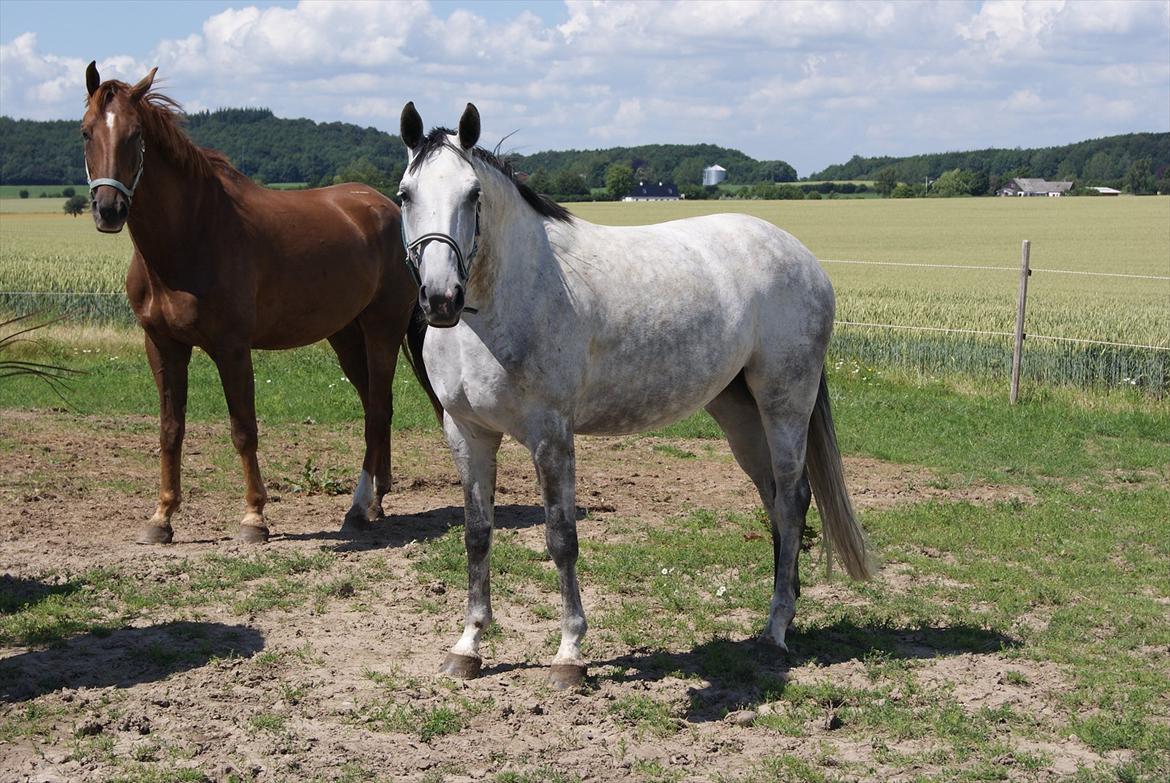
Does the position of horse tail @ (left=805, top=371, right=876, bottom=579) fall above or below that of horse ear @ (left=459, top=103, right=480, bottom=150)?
below

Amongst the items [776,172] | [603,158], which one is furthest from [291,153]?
[776,172]

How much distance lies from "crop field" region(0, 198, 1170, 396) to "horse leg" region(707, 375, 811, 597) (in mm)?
8108

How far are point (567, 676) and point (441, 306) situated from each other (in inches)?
66.9

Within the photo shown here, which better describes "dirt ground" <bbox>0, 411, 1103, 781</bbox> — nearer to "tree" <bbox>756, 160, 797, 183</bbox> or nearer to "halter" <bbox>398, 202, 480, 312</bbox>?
"halter" <bbox>398, 202, 480, 312</bbox>

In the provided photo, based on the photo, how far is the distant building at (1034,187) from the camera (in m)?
71.1

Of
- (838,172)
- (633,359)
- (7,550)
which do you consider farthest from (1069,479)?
(838,172)

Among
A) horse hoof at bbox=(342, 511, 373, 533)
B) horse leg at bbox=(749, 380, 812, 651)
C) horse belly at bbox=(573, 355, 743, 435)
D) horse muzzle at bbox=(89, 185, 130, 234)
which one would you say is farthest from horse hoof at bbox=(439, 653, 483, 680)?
horse muzzle at bbox=(89, 185, 130, 234)

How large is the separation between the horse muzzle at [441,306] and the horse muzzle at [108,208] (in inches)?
116

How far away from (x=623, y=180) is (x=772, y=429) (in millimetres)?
38679

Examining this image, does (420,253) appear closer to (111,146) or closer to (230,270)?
(111,146)

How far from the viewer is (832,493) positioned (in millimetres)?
5633

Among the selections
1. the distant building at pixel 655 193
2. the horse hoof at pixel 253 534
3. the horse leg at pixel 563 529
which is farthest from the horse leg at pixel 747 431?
the distant building at pixel 655 193

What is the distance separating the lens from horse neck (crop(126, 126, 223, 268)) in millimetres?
6703

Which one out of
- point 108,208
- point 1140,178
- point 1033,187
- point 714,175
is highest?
point 1140,178
